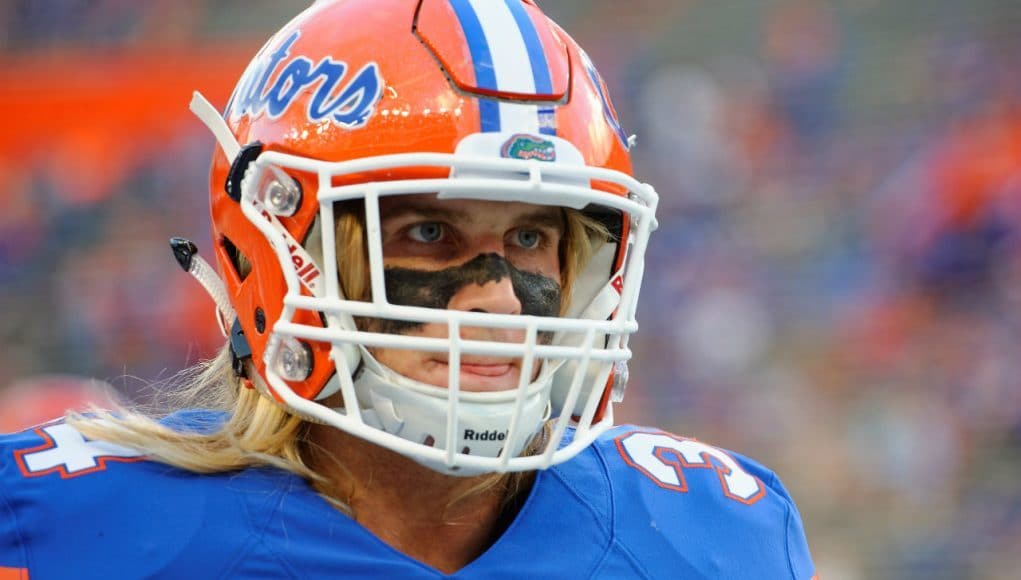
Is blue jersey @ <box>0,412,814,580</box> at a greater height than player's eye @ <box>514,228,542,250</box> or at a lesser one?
lesser

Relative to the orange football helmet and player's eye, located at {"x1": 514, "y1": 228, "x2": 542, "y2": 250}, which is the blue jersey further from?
player's eye, located at {"x1": 514, "y1": 228, "x2": 542, "y2": 250}

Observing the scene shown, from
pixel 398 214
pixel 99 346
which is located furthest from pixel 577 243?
pixel 99 346

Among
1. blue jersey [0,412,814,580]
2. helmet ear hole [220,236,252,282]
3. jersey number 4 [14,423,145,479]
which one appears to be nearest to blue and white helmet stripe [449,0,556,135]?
helmet ear hole [220,236,252,282]

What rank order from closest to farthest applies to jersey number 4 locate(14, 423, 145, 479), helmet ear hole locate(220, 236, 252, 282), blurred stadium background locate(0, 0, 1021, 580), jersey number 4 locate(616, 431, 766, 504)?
jersey number 4 locate(14, 423, 145, 479)
helmet ear hole locate(220, 236, 252, 282)
jersey number 4 locate(616, 431, 766, 504)
blurred stadium background locate(0, 0, 1021, 580)

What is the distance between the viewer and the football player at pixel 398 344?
4.99 ft

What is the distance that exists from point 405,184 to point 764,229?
315 centimetres

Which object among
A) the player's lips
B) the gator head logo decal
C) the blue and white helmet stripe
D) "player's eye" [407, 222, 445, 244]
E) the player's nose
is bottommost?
the player's lips

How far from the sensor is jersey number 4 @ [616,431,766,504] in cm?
189

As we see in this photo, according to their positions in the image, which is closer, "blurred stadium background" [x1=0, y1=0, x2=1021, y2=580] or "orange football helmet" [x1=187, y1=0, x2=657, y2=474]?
"orange football helmet" [x1=187, y1=0, x2=657, y2=474]

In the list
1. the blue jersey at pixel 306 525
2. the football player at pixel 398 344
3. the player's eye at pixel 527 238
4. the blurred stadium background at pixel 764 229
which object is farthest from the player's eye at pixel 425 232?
the blurred stadium background at pixel 764 229

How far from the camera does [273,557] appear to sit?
1564 millimetres

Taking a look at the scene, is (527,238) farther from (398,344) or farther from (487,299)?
(398,344)

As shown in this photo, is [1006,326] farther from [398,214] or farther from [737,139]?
[398,214]

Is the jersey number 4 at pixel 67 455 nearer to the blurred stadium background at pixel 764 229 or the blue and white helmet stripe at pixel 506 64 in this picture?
the blue and white helmet stripe at pixel 506 64
